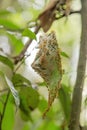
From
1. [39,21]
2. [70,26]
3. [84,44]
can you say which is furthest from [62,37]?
[84,44]

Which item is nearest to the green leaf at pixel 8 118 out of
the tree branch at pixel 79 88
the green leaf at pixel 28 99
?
the green leaf at pixel 28 99

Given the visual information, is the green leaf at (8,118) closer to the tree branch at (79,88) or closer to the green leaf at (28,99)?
the green leaf at (28,99)

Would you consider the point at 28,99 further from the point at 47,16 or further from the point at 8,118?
the point at 47,16

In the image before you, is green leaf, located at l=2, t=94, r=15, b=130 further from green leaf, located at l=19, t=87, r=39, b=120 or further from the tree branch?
the tree branch

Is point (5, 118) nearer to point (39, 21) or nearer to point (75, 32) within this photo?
point (39, 21)

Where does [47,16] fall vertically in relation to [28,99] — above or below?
above

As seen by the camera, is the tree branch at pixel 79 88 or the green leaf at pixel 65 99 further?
the green leaf at pixel 65 99

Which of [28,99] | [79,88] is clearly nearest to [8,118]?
[28,99]

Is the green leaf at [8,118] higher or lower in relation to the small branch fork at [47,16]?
lower
